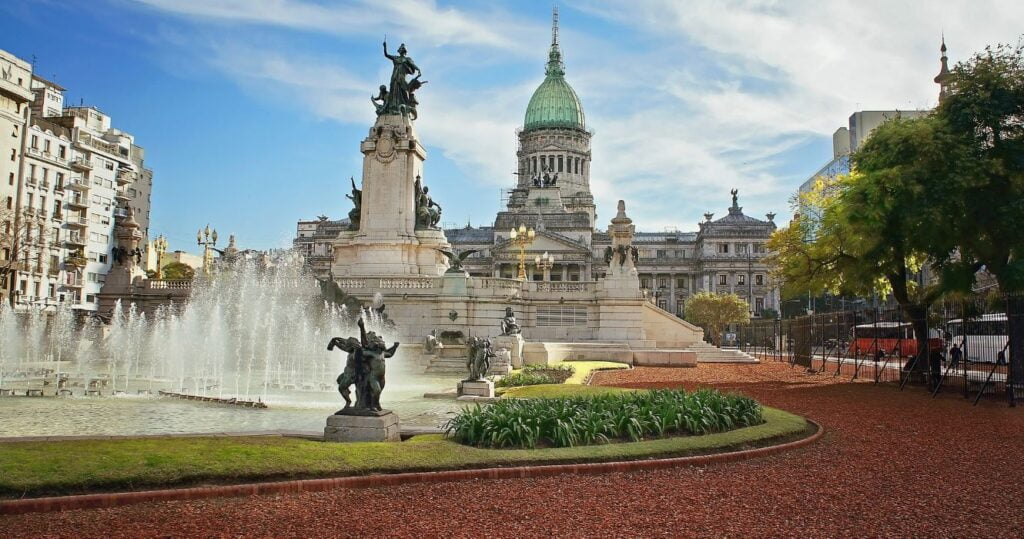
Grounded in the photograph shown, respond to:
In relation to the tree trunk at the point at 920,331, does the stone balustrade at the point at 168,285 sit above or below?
above

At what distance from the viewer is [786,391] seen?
78.1 ft

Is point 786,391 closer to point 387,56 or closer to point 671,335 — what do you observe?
point 671,335

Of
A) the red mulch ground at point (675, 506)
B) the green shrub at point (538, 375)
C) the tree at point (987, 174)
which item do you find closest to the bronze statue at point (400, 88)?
the green shrub at point (538, 375)

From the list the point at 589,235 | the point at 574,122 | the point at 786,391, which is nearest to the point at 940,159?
the point at 786,391

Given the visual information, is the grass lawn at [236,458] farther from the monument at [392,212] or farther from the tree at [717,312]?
the tree at [717,312]

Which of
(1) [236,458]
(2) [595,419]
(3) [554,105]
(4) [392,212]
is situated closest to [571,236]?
(3) [554,105]

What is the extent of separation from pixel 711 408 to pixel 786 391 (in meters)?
10.2

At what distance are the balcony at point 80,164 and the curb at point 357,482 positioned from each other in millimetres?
67989

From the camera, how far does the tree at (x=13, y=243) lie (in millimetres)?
50156

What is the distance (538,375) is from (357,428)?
41.0 feet

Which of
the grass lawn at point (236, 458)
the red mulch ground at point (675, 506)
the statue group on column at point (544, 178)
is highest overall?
the statue group on column at point (544, 178)

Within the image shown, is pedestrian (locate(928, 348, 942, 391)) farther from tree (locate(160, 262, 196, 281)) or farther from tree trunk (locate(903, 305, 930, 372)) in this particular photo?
tree (locate(160, 262, 196, 281))

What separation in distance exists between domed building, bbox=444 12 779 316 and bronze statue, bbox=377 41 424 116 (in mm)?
65105

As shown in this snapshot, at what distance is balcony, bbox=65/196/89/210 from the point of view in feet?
221
